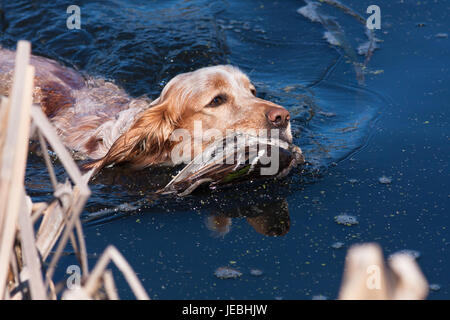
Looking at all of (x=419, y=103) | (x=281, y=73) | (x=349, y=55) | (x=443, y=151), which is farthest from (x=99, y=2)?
(x=443, y=151)

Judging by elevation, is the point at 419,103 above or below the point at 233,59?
below

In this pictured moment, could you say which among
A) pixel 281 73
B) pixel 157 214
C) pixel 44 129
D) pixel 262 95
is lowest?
pixel 44 129

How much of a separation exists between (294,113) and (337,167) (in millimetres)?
1030

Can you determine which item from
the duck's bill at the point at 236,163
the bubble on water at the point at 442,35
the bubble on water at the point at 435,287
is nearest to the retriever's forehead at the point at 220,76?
the duck's bill at the point at 236,163

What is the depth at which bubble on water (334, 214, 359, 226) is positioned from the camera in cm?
348

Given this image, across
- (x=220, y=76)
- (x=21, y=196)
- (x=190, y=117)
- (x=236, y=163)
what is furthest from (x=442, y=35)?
(x=21, y=196)

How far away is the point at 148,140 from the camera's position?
4.34 meters

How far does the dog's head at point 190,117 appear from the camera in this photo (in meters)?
4.16

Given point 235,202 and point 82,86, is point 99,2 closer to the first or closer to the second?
point 82,86

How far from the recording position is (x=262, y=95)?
550cm

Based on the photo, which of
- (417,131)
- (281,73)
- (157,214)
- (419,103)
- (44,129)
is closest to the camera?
(44,129)

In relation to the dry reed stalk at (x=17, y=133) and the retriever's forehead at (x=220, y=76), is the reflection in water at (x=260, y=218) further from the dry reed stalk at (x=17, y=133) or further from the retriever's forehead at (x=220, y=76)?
the dry reed stalk at (x=17, y=133)

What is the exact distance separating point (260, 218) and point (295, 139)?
4.25 feet

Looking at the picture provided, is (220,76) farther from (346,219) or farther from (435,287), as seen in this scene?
(435,287)
